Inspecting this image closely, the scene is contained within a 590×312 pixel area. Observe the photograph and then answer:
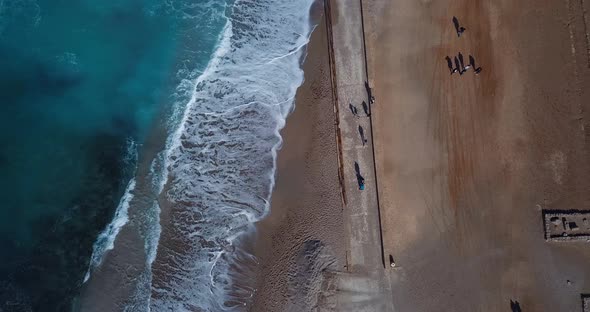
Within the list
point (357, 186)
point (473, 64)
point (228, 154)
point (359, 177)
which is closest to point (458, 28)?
point (473, 64)

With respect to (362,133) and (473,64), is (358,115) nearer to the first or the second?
(362,133)

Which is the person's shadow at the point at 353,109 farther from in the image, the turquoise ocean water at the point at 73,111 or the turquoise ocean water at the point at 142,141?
the turquoise ocean water at the point at 73,111

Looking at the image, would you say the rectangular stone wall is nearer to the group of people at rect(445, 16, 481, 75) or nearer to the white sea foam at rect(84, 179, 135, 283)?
the group of people at rect(445, 16, 481, 75)

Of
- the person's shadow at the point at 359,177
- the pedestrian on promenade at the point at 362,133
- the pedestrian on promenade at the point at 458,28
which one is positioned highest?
the pedestrian on promenade at the point at 458,28

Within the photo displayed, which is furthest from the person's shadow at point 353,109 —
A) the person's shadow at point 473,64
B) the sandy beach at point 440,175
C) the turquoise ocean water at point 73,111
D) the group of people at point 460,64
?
the turquoise ocean water at point 73,111

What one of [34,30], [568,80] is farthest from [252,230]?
[568,80]

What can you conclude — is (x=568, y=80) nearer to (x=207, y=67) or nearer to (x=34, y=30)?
(x=207, y=67)
